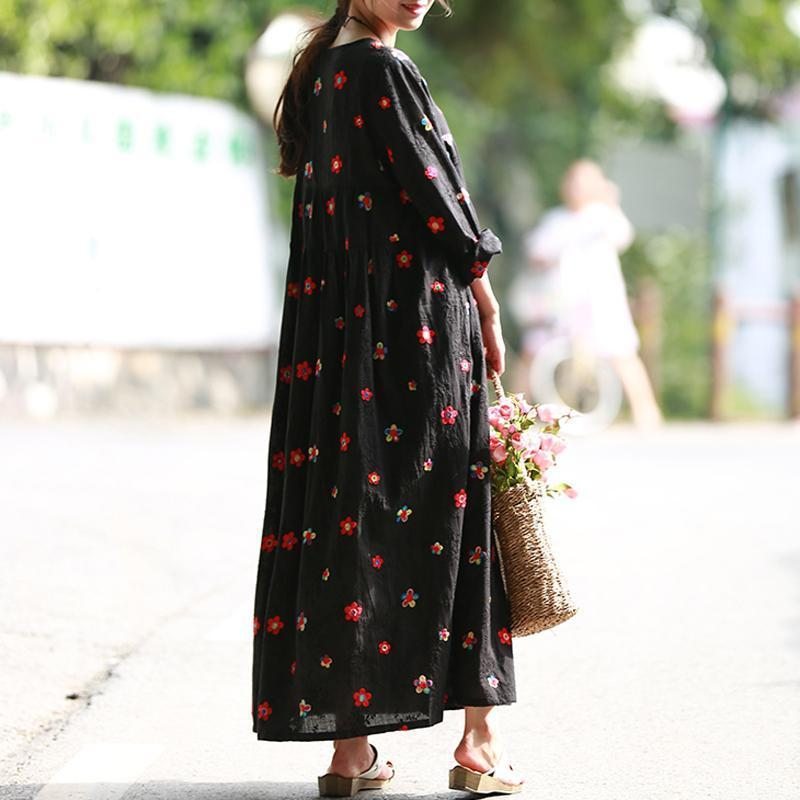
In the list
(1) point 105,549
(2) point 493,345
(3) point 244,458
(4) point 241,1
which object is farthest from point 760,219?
(2) point 493,345

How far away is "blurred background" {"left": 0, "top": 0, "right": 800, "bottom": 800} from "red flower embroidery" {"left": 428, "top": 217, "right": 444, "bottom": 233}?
27.7 inches

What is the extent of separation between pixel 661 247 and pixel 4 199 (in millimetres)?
9996

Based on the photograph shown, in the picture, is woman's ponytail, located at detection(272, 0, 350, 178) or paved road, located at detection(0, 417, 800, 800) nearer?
woman's ponytail, located at detection(272, 0, 350, 178)

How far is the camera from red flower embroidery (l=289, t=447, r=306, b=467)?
4.50 m

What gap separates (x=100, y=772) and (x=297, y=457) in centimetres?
96

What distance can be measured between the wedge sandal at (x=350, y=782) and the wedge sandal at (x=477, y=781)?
162 mm

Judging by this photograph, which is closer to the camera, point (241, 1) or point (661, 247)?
point (241, 1)

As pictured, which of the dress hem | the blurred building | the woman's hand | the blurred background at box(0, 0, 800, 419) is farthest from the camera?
the blurred background at box(0, 0, 800, 419)

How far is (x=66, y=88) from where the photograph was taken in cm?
1572

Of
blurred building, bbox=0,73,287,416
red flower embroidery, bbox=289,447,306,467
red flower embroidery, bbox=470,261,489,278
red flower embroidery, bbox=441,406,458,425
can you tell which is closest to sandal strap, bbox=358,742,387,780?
red flower embroidery, bbox=289,447,306,467

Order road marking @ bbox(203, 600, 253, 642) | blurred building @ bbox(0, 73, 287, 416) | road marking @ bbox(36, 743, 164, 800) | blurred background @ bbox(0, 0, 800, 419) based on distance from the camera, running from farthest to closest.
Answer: blurred background @ bbox(0, 0, 800, 419) < blurred building @ bbox(0, 73, 287, 416) < road marking @ bbox(203, 600, 253, 642) < road marking @ bbox(36, 743, 164, 800)

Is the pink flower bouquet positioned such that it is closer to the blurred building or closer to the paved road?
the paved road

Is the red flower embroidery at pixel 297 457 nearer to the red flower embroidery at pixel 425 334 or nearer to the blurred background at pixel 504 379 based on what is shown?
the red flower embroidery at pixel 425 334

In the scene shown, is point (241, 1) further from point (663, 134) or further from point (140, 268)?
point (663, 134)
